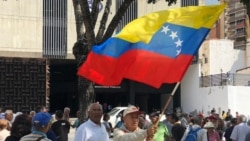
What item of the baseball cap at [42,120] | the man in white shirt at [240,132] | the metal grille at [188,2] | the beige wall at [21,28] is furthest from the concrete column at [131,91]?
the baseball cap at [42,120]

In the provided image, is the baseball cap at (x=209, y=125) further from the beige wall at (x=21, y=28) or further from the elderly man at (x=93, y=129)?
the beige wall at (x=21, y=28)

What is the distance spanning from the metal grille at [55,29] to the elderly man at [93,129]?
3205cm

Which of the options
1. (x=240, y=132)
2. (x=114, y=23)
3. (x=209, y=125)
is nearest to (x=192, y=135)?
(x=209, y=125)

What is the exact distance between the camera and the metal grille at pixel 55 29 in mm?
39062

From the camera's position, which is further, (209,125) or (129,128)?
(209,125)

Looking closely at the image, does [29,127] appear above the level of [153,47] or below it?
below

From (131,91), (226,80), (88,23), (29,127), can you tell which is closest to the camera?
(29,127)

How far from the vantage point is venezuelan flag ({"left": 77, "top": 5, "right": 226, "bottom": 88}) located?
24.7 feet

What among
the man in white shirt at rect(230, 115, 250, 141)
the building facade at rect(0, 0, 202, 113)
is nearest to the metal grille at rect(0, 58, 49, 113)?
the building facade at rect(0, 0, 202, 113)

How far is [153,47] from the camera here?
7867 mm

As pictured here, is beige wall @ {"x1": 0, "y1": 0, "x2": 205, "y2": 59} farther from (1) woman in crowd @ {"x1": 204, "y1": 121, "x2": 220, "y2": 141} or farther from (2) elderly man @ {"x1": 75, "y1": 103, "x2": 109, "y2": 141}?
(2) elderly man @ {"x1": 75, "y1": 103, "x2": 109, "y2": 141}

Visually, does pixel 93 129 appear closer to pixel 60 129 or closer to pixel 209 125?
pixel 60 129

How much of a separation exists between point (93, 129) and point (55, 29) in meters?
32.7

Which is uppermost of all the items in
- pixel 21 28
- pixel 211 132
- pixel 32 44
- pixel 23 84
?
pixel 21 28
